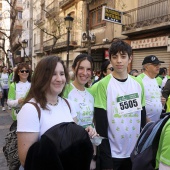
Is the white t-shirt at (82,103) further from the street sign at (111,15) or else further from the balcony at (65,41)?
the balcony at (65,41)

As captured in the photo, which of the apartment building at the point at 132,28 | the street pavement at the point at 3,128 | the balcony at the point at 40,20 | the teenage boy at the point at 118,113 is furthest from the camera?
the balcony at the point at 40,20

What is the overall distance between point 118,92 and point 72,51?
58.9 ft

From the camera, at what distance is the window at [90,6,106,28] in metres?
16.0

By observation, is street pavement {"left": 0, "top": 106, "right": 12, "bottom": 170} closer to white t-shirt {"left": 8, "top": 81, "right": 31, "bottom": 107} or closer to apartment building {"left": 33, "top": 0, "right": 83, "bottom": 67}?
white t-shirt {"left": 8, "top": 81, "right": 31, "bottom": 107}

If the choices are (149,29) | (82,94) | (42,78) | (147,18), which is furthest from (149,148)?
(147,18)

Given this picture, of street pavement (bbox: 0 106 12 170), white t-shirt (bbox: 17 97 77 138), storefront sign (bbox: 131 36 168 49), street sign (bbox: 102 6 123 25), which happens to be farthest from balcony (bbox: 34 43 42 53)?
white t-shirt (bbox: 17 97 77 138)

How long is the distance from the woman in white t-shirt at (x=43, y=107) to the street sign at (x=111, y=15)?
34.8 ft

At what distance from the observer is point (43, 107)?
5.84ft

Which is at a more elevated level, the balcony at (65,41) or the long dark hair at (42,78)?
the balcony at (65,41)

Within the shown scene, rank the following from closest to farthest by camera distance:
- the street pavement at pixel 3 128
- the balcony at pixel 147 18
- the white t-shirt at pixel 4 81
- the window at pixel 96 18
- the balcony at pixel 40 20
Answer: the street pavement at pixel 3 128
the white t-shirt at pixel 4 81
the balcony at pixel 147 18
the window at pixel 96 18
the balcony at pixel 40 20

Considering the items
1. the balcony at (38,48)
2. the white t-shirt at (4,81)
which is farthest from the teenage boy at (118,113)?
the balcony at (38,48)

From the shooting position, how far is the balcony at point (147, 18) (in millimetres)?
10961

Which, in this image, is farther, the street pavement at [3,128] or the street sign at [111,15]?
the street sign at [111,15]

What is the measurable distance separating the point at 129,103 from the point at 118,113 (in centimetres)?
17
